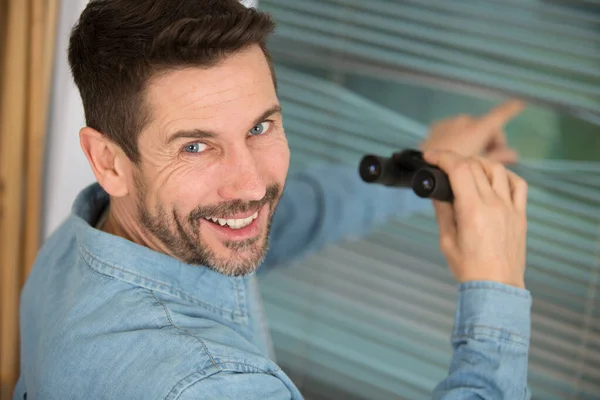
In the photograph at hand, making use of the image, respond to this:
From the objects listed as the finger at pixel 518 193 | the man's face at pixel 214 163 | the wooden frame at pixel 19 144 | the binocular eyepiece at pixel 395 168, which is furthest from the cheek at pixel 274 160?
the wooden frame at pixel 19 144

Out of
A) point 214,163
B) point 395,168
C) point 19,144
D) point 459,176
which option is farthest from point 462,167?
point 19,144

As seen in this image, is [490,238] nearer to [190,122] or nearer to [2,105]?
[190,122]

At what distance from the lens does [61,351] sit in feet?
3.59

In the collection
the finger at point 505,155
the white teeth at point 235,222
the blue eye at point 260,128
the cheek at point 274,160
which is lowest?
the white teeth at point 235,222

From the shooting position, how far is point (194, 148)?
3.72 ft

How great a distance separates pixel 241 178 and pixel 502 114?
2.11 ft

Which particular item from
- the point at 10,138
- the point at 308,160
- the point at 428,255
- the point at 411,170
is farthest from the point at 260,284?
the point at 411,170

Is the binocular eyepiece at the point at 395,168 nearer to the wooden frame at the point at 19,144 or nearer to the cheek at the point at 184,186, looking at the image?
the cheek at the point at 184,186

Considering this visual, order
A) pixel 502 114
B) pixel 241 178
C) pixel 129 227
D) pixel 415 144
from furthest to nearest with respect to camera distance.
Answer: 1. pixel 415 144
2. pixel 502 114
3. pixel 129 227
4. pixel 241 178

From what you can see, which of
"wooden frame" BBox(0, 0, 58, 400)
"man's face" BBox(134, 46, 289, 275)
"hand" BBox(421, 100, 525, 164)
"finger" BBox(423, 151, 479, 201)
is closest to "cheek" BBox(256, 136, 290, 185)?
"man's face" BBox(134, 46, 289, 275)

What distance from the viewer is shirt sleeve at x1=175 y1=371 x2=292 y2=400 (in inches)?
38.9

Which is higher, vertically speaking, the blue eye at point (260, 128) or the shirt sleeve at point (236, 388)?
the blue eye at point (260, 128)

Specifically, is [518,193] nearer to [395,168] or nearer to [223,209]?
[395,168]

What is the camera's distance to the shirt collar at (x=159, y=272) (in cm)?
114
